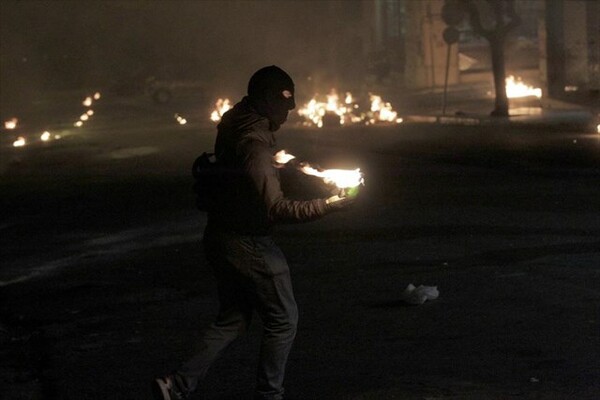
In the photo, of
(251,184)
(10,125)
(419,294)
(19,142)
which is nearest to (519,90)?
(19,142)

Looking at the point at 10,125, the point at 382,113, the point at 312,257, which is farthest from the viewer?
the point at 10,125

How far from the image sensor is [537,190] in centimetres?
1655

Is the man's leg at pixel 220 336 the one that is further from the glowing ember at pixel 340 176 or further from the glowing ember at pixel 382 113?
the glowing ember at pixel 382 113

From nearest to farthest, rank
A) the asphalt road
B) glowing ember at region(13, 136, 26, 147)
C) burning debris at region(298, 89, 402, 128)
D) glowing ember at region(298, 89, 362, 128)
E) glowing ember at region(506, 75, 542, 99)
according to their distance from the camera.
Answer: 1. the asphalt road
2. glowing ember at region(13, 136, 26, 147)
3. burning debris at region(298, 89, 402, 128)
4. glowing ember at region(298, 89, 362, 128)
5. glowing ember at region(506, 75, 542, 99)

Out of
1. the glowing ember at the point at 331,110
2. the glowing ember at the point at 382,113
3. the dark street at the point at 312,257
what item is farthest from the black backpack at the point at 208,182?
the glowing ember at the point at 382,113

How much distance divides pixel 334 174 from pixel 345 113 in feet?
103

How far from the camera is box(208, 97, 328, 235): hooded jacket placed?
19.3 feet

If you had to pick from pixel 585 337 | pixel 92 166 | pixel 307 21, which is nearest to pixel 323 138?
pixel 92 166

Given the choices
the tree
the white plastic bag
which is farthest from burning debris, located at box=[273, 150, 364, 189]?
the tree

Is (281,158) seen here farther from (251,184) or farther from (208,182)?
(208,182)

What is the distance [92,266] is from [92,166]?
43.0 ft

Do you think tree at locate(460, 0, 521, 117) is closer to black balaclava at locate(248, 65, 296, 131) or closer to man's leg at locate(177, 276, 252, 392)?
man's leg at locate(177, 276, 252, 392)

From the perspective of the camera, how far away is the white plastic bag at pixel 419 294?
9336mm

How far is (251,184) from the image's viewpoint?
5.91 metres
